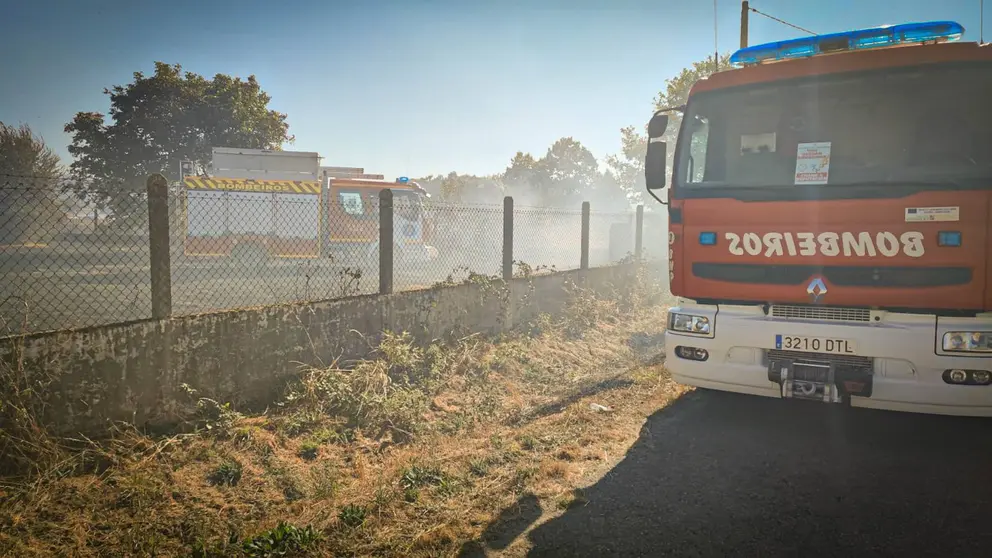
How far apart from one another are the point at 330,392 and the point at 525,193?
49122 mm

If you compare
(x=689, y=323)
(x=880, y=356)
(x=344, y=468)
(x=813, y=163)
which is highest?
(x=813, y=163)

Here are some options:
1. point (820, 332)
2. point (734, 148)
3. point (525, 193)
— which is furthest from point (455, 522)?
point (525, 193)

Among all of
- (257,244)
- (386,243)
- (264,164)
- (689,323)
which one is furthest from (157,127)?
(689,323)

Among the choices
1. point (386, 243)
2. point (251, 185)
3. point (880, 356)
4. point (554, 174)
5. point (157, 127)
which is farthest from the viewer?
point (554, 174)

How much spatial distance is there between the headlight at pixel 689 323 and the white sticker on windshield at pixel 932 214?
1.39 metres

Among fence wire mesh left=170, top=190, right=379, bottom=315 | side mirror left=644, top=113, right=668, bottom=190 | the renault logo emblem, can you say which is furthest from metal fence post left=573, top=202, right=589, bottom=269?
the renault logo emblem

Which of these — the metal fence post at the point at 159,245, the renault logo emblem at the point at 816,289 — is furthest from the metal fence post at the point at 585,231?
the metal fence post at the point at 159,245

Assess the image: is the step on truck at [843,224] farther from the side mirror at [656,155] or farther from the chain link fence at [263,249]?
the chain link fence at [263,249]

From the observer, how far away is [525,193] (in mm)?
52719

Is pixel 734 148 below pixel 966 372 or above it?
above

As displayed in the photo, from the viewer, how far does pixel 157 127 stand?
24062 millimetres

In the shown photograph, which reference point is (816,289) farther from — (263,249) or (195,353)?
(263,249)

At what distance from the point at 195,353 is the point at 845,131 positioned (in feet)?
16.1

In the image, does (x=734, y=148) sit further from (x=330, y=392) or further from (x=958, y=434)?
(x=330, y=392)
